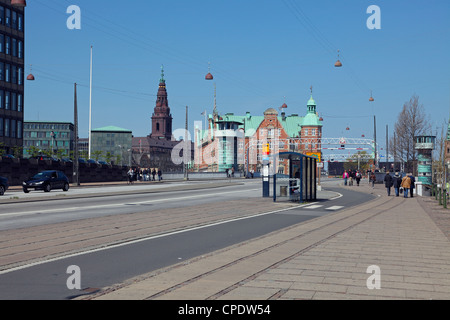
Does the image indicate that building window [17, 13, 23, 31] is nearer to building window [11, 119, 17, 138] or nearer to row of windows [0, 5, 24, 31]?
row of windows [0, 5, 24, 31]

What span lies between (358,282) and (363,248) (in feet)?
12.6

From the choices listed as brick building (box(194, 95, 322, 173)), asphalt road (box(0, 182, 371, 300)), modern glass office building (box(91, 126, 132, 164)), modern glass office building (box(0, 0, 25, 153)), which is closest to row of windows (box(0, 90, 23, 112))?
modern glass office building (box(0, 0, 25, 153))

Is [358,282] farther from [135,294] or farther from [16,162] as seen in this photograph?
[16,162]

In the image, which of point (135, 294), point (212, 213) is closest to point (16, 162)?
point (212, 213)

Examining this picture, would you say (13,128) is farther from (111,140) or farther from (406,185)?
(111,140)

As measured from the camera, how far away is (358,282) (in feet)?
24.7

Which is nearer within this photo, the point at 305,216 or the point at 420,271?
the point at 420,271

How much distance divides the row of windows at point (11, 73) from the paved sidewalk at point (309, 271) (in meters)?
66.9

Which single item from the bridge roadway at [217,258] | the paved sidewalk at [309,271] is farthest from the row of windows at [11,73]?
the paved sidewalk at [309,271]

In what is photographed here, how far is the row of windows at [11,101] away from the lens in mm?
72438

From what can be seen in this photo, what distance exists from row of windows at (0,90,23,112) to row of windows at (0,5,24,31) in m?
8.95

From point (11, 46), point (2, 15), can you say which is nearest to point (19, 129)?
point (11, 46)
